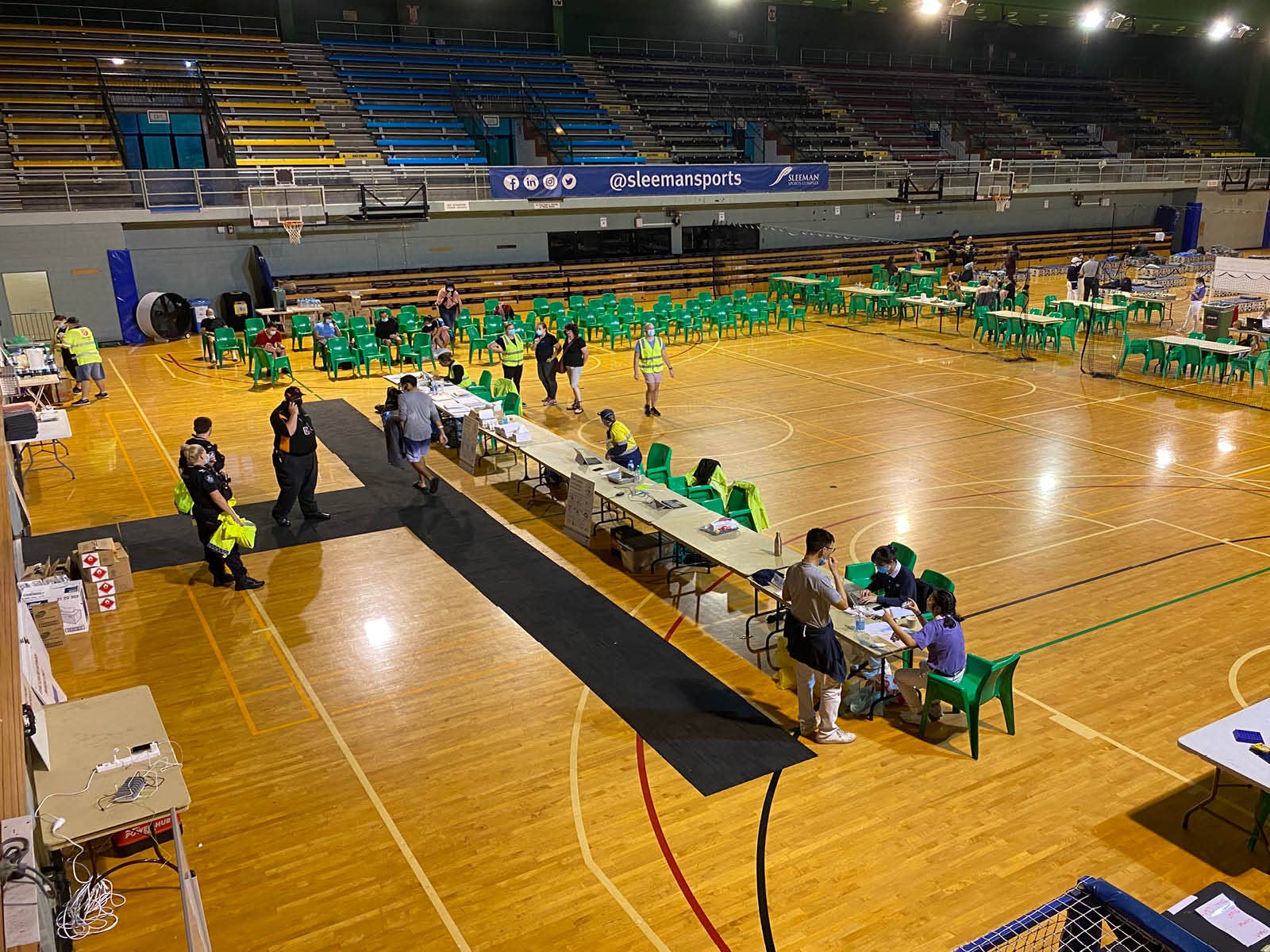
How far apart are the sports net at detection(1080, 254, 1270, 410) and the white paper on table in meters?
16.4

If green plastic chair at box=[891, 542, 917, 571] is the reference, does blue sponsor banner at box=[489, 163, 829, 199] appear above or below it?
above

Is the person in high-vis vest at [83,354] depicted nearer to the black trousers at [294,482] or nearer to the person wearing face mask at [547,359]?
the person wearing face mask at [547,359]

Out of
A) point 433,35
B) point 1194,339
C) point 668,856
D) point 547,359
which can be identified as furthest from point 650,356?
point 433,35

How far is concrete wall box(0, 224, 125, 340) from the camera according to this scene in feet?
76.1

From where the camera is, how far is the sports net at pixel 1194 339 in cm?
1956

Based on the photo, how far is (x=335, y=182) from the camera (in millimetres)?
26109

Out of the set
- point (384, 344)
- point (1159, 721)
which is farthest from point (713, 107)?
point (1159, 721)

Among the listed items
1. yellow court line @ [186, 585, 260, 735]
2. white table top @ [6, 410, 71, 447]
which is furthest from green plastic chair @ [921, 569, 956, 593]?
white table top @ [6, 410, 71, 447]

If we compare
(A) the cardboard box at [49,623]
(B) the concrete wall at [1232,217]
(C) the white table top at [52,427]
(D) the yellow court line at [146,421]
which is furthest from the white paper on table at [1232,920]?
(B) the concrete wall at [1232,217]

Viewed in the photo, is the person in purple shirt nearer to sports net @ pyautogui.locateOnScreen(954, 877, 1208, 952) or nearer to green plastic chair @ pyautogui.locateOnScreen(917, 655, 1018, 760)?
green plastic chair @ pyautogui.locateOnScreen(917, 655, 1018, 760)

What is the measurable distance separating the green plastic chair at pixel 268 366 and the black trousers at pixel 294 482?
8.64 meters

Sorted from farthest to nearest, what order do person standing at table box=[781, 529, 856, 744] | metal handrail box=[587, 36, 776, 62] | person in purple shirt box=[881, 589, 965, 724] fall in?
1. metal handrail box=[587, 36, 776, 62]
2. person in purple shirt box=[881, 589, 965, 724]
3. person standing at table box=[781, 529, 856, 744]

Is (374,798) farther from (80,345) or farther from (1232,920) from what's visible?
(80,345)

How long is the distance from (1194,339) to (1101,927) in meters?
20.5
